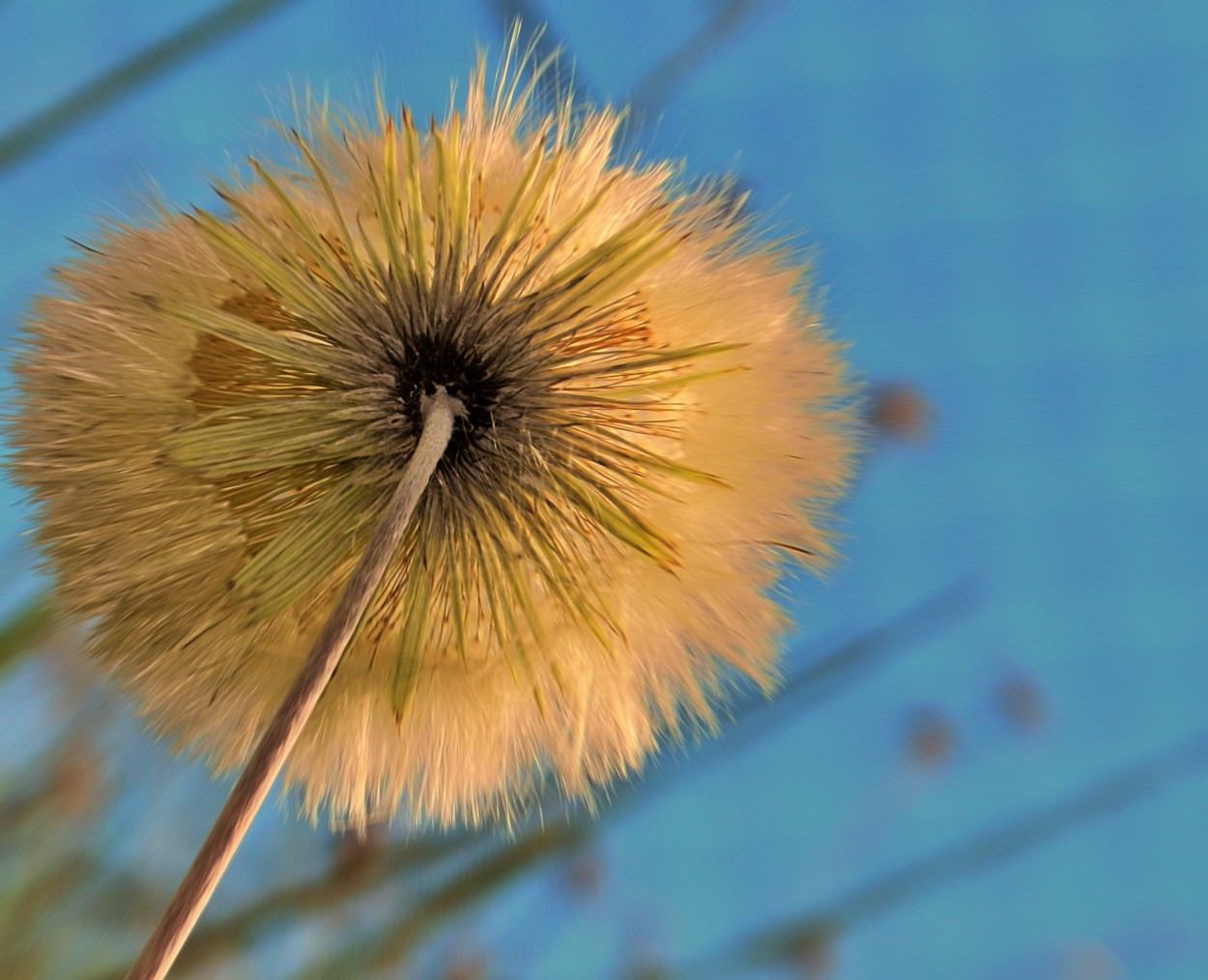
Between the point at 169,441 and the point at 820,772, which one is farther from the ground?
the point at 169,441

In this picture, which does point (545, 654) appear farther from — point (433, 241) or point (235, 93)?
point (235, 93)

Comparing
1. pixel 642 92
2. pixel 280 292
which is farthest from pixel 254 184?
pixel 642 92

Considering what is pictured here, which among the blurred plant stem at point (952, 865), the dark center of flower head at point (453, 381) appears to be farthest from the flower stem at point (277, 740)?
the blurred plant stem at point (952, 865)

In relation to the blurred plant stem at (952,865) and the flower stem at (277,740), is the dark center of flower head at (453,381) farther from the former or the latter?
the blurred plant stem at (952,865)

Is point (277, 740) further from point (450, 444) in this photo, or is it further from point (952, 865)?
point (952, 865)

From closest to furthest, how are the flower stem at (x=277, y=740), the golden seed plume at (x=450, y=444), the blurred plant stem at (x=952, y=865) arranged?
the flower stem at (x=277, y=740), the golden seed plume at (x=450, y=444), the blurred plant stem at (x=952, y=865)

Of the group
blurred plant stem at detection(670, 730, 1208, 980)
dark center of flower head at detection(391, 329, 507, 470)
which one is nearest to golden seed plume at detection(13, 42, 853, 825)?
dark center of flower head at detection(391, 329, 507, 470)
